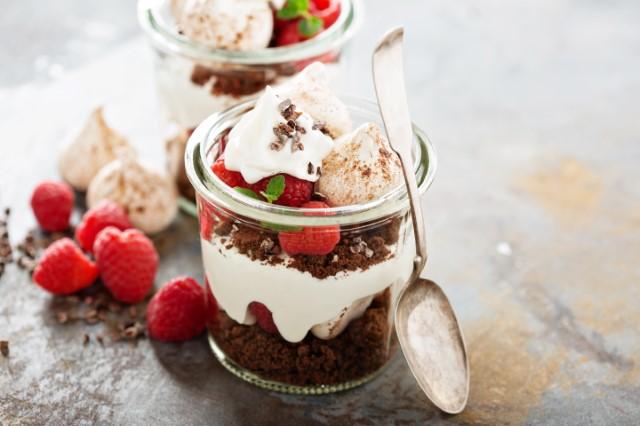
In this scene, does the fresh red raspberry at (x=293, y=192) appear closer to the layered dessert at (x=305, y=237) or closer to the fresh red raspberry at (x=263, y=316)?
the layered dessert at (x=305, y=237)

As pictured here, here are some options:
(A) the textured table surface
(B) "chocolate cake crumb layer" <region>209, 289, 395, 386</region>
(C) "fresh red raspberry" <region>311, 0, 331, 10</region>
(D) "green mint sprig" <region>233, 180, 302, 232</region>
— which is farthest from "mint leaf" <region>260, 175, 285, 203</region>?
(C) "fresh red raspberry" <region>311, 0, 331, 10</region>

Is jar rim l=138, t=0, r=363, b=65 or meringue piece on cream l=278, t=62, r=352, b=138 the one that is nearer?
meringue piece on cream l=278, t=62, r=352, b=138

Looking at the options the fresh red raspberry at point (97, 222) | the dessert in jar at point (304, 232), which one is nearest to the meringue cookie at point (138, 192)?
the fresh red raspberry at point (97, 222)

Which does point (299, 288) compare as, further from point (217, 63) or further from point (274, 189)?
point (217, 63)

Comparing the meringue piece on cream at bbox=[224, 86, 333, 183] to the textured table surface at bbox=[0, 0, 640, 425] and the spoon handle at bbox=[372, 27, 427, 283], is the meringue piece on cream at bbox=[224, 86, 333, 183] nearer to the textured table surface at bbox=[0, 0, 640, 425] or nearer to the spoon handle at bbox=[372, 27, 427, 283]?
the spoon handle at bbox=[372, 27, 427, 283]

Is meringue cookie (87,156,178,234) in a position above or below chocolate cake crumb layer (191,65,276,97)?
below

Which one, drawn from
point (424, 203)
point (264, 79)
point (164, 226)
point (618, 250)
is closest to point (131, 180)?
point (164, 226)
